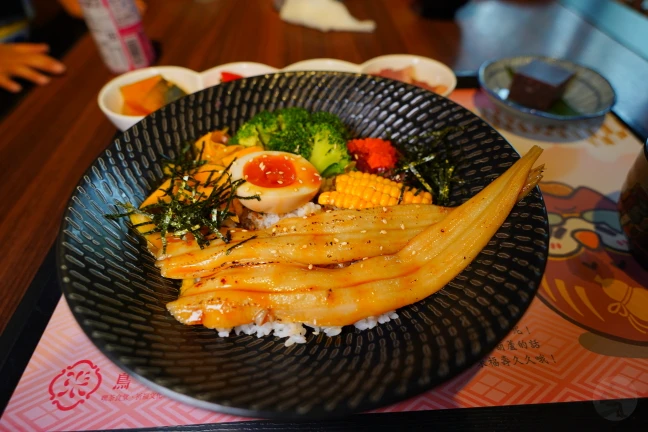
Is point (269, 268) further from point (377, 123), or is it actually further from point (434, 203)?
point (377, 123)

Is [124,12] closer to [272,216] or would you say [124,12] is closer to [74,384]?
[272,216]

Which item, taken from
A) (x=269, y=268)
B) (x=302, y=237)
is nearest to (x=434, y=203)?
(x=302, y=237)

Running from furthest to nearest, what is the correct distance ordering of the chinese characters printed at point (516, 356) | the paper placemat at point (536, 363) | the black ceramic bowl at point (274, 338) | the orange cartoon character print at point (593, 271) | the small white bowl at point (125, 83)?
1. the small white bowl at point (125, 83)
2. the orange cartoon character print at point (593, 271)
3. the chinese characters printed at point (516, 356)
4. the paper placemat at point (536, 363)
5. the black ceramic bowl at point (274, 338)

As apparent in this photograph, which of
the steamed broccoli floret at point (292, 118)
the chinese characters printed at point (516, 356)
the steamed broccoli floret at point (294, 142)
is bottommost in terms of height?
the chinese characters printed at point (516, 356)

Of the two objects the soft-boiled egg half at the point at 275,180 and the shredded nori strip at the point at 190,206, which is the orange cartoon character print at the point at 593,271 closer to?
the soft-boiled egg half at the point at 275,180

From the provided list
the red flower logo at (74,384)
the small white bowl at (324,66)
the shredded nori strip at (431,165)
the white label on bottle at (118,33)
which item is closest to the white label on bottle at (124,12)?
the white label on bottle at (118,33)
